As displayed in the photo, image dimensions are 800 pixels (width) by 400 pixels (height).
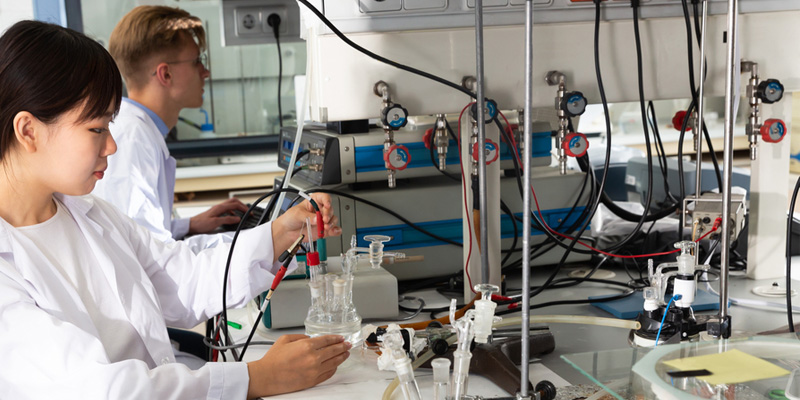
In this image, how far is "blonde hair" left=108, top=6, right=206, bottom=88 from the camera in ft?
7.52

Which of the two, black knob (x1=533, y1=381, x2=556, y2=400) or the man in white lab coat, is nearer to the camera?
black knob (x1=533, y1=381, x2=556, y2=400)

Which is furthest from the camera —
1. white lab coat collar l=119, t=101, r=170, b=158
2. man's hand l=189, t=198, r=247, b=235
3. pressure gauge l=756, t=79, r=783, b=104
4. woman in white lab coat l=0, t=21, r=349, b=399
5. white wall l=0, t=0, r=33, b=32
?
white wall l=0, t=0, r=33, b=32

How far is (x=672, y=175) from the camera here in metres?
2.29

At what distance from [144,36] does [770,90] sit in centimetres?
177

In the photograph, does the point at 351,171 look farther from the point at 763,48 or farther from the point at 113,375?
the point at 763,48

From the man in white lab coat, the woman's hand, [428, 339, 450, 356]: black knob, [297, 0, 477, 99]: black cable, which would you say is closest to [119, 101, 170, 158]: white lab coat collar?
the man in white lab coat

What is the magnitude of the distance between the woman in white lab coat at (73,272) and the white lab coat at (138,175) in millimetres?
759

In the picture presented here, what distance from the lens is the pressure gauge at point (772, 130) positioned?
5.12 feet

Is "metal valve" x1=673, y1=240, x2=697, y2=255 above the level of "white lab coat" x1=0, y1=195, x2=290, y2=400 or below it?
above

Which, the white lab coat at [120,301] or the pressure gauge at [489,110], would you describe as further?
the pressure gauge at [489,110]

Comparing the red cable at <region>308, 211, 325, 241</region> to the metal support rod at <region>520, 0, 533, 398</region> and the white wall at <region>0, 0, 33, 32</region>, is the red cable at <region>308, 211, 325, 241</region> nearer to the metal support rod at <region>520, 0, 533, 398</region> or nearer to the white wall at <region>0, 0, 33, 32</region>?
the metal support rod at <region>520, 0, 533, 398</region>

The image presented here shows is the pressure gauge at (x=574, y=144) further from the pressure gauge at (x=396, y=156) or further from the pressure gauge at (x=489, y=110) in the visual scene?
the pressure gauge at (x=396, y=156)

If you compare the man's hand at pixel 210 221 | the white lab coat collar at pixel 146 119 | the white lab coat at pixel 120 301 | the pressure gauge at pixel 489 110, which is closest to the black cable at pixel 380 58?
the pressure gauge at pixel 489 110

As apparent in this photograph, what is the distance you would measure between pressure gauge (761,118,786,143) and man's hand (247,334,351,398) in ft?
3.39
